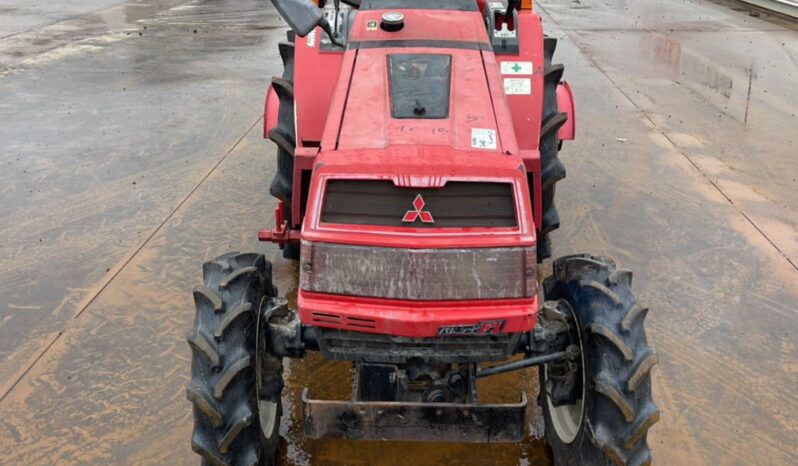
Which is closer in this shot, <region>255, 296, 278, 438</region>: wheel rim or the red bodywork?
the red bodywork

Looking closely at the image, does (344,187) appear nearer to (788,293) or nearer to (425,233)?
(425,233)

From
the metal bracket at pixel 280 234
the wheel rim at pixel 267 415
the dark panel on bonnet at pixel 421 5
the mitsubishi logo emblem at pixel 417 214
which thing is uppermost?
the dark panel on bonnet at pixel 421 5

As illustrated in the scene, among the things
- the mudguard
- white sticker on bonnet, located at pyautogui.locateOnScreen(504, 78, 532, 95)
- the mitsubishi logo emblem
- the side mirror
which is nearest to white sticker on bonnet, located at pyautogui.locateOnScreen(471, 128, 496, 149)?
the mitsubishi logo emblem

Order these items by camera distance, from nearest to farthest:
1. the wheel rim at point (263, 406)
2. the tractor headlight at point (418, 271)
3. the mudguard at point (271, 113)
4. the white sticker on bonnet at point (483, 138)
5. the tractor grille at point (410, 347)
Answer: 1. the tractor headlight at point (418, 271)
2. the tractor grille at point (410, 347)
3. the white sticker on bonnet at point (483, 138)
4. the wheel rim at point (263, 406)
5. the mudguard at point (271, 113)

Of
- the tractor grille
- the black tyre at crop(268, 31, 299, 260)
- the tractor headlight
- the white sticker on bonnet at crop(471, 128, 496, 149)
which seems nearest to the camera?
the tractor headlight

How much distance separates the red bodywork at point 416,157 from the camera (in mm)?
2453

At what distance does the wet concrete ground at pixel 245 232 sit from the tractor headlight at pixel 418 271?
106 cm

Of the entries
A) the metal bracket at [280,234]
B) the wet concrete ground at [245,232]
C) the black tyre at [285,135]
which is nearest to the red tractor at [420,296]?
the wet concrete ground at [245,232]

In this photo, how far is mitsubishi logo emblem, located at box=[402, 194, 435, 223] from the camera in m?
2.46

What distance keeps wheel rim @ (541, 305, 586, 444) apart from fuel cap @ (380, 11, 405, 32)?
1493mm

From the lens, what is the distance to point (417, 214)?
246 cm

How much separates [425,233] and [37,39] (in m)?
11.2

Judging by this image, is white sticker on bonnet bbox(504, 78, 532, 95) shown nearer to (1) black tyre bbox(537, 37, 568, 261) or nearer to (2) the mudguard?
(1) black tyre bbox(537, 37, 568, 261)

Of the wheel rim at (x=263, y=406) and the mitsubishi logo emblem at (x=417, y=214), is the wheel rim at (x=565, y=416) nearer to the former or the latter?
the mitsubishi logo emblem at (x=417, y=214)
